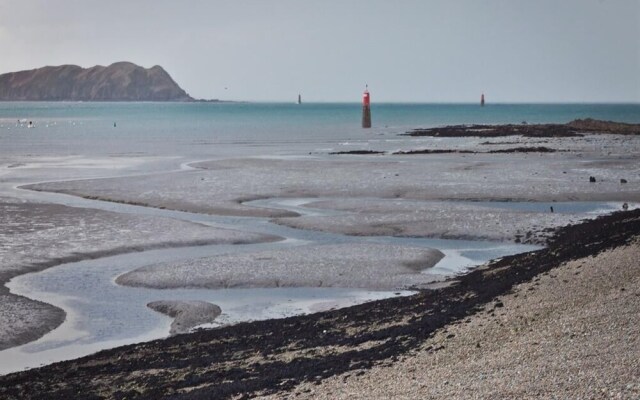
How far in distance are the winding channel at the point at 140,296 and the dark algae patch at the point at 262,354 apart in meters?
0.98

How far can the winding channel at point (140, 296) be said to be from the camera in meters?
13.0

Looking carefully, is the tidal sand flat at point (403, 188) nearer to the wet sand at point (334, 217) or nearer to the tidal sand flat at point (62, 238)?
the wet sand at point (334, 217)

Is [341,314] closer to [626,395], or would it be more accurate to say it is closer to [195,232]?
[626,395]

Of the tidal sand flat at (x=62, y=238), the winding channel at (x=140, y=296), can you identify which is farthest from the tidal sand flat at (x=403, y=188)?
the tidal sand flat at (x=62, y=238)

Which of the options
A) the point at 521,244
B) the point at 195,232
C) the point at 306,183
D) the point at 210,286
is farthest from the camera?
the point at 306,183

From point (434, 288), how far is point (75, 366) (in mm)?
6738

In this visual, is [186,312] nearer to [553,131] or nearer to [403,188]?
[403,188]

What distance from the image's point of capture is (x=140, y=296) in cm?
1573

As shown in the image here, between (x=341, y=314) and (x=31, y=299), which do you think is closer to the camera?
(x=341, y=314)

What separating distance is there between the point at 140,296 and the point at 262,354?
17.1 feet

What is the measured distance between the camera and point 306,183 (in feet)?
108

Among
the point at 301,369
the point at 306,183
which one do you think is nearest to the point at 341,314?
the point at 301,369

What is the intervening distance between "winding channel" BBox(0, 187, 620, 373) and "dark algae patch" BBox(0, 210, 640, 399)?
3.21ft

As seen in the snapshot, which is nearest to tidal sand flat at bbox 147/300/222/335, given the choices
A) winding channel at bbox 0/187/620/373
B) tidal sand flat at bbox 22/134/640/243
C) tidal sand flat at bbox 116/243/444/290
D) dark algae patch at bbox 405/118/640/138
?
winding channel at bbox 0/187/620/373
